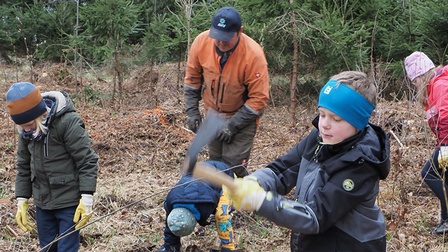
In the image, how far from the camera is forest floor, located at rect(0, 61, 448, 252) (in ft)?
15.9

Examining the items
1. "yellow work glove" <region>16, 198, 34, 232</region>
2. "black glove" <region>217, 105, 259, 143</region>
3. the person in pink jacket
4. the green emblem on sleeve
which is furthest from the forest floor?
the green emblem on sleeve

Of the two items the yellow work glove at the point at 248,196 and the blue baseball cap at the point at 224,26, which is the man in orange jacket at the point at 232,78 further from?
the yellow work glove at the point at 248,196

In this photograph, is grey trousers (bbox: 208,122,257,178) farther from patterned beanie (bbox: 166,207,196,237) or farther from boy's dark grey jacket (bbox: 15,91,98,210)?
boy's dark grey jacket (bbox: 15,91,98,210)

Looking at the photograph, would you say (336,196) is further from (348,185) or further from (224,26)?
(224,26)

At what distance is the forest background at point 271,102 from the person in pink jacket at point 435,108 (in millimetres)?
332

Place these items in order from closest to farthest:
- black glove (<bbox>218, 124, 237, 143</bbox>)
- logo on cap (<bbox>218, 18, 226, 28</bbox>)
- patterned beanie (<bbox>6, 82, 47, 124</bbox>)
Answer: patterned beanie (<bbox>6, 82, 47, 124</bbox>), logo on cap (<bbox>218, 18, 226, 28</bbox>), black glove (<bbox>218, 124, 237, 143</bbox>)

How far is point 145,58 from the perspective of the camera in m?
12.5

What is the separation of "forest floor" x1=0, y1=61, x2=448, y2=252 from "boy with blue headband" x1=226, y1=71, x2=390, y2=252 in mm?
950

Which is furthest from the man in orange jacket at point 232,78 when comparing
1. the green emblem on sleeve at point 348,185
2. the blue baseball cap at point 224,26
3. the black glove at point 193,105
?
the green emblem on sleeve at point 348,185

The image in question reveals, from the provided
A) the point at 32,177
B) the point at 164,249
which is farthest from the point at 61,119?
the point at 164,249

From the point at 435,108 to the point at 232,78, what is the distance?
1.81m

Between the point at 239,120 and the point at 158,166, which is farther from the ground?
the point at 239,120

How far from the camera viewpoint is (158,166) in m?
7.46

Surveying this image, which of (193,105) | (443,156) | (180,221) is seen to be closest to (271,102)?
(193,105)
